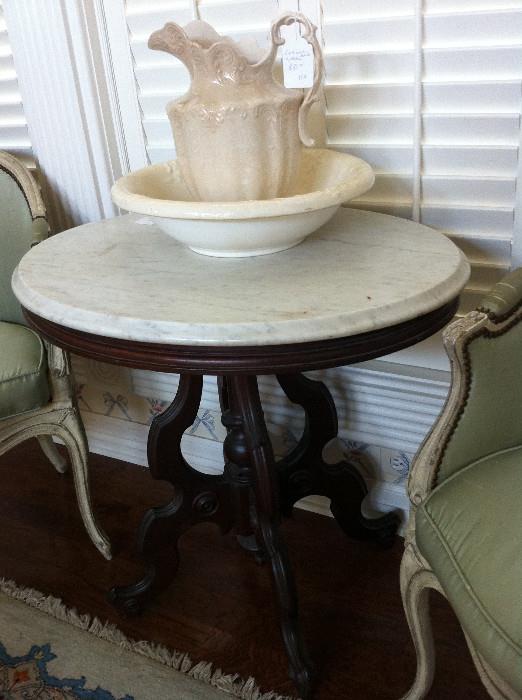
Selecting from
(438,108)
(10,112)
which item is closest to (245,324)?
(438,108)

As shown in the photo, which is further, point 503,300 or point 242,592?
point 242,592

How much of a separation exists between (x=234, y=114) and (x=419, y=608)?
2.08ft

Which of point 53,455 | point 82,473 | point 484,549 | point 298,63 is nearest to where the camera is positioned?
point 484,549

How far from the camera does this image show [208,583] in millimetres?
1216

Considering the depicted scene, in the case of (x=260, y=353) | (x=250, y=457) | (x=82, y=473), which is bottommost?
(x=82, y=473)

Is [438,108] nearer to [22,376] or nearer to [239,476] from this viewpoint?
[239,476]

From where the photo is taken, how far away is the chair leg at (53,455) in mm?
1540

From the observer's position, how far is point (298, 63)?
0.91 m

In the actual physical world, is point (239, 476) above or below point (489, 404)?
below

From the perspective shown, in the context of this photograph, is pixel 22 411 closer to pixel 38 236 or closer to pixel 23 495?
pixel 38 236

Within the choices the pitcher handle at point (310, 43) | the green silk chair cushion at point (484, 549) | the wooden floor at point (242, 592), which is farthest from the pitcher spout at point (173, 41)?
the wooden floor at point (242, 592)

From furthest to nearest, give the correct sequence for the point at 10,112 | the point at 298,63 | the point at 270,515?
the point at 10,112 < the point at 270,515 < the point at 298,63

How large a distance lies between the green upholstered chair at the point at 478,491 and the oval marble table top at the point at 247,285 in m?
0.07

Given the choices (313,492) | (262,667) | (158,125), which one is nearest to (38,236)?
(158,125)
